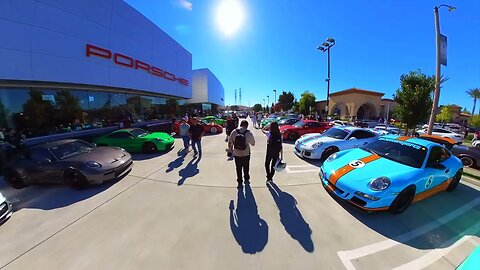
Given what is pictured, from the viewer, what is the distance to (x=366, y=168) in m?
3.79

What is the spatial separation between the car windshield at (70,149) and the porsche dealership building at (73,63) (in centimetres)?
704

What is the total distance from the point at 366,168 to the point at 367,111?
4788 cm

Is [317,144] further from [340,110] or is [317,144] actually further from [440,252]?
[340,110]

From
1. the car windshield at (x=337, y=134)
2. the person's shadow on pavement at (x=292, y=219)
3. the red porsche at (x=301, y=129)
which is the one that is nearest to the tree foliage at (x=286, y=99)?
the red porsche at (x=301, y=129)

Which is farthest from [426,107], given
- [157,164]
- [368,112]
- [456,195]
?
[368,112]

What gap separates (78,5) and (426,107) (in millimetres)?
20009

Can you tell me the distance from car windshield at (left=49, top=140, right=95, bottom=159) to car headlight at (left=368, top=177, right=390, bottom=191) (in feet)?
22.2

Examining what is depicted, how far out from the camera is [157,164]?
6645 millimetres

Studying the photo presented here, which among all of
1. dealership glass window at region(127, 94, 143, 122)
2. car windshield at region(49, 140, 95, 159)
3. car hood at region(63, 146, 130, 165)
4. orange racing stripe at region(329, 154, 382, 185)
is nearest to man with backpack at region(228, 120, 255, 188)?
orange racing stripe at region(329, 154, 382, 185)

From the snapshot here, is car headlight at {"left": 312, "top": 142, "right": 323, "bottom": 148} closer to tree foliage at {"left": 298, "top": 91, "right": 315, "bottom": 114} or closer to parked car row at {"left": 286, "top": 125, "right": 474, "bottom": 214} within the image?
parked car row at {"left": 286, "top": 125, "right": 474, "bottom": 214}

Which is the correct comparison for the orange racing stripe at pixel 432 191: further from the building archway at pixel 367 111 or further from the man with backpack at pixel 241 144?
the building archway at pixel 367 111

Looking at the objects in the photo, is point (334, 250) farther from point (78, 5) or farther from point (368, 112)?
point (368, 112)

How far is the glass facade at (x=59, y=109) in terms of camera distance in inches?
384

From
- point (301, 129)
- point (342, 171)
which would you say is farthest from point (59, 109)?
point (342, 171)
